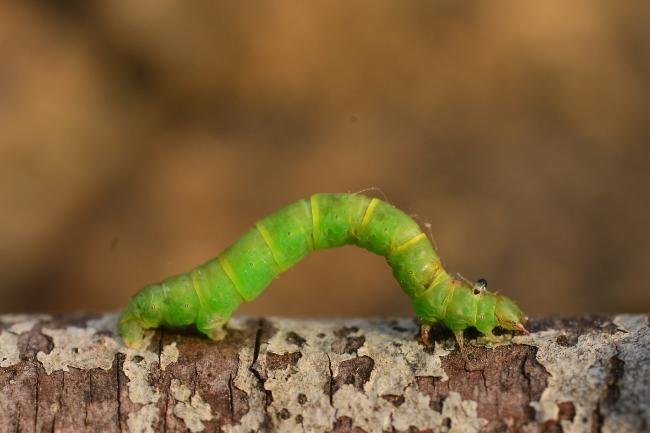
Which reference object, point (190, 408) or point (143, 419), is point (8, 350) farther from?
point (190, 408)

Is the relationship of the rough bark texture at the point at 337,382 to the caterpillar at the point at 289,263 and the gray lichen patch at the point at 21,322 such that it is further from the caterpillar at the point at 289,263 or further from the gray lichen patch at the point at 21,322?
the caterpillar at the point at 289,263

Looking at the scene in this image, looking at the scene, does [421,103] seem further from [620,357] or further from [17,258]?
[620,357]

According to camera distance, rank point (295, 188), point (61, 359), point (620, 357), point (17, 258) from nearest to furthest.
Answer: point (620, 357), point (61, 359), point (17, 258), point (295, 188)

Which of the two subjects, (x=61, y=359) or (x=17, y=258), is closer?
(x=61, y=359)

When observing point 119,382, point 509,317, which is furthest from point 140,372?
point 509,317

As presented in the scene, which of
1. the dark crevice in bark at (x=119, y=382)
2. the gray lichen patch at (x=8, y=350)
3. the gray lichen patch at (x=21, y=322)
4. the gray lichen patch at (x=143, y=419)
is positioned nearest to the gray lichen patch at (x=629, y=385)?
the gray lichen patch at (x=143, y=419)

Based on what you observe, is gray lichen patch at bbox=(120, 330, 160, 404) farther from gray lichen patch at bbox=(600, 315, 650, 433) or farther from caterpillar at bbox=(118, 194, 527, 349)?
gray lichen patch at bbox=(600, 315, 650, 433)

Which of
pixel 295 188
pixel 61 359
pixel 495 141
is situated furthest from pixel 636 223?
pixel 61 359
